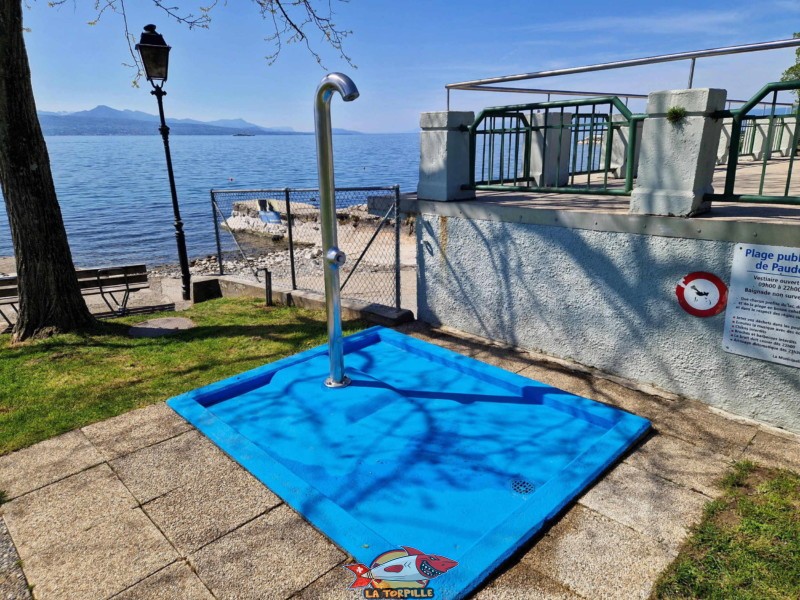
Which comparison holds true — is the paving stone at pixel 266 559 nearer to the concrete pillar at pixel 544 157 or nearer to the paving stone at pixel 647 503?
the paving stone at pixel 647 503

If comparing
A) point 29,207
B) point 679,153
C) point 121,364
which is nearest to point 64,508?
point 121,364

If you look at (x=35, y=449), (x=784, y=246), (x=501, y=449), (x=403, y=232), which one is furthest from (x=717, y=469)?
(x=403, y=232)

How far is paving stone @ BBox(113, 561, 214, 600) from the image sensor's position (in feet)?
8.96

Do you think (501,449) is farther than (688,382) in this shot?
No

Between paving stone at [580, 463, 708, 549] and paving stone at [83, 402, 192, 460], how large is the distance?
337 centimetres

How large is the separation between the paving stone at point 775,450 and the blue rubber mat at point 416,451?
2.52 feet

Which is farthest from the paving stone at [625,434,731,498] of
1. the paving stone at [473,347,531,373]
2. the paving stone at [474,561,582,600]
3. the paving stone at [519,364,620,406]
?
the paving stone at [473,347,531,373]

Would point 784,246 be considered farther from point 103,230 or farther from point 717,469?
point 103,230

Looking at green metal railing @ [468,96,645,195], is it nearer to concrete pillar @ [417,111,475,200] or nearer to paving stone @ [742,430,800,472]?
concrete pillar @ [417,111,475,200]

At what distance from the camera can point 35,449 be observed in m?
4.16

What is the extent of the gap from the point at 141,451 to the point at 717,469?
4.40 metres

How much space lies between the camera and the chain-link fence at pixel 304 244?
391 inches

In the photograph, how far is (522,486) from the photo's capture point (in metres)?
3.66

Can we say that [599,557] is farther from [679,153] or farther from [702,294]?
[679,153]
